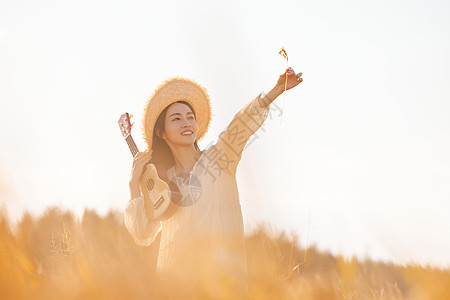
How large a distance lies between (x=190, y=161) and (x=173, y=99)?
0.51 metres

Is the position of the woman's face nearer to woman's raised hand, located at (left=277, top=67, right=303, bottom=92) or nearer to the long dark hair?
the long dark hair

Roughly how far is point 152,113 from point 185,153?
450mm

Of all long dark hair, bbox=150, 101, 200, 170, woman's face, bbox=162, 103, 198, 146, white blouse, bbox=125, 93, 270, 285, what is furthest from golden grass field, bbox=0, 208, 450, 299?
long dark hair, bbox=150, 101, 200, 170

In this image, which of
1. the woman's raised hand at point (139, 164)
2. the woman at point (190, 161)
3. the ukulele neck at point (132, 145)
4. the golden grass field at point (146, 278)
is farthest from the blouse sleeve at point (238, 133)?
the golden grass field at point (146, 278)


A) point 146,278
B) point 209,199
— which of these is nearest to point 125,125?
point 209,199

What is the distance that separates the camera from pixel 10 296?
1.28 feet

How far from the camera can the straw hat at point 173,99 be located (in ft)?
11.6

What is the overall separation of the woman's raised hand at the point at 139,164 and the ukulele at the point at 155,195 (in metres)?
A: 0.06

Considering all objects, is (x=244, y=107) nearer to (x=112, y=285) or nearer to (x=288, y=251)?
(x=288, y=251)

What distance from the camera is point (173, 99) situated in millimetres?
3525

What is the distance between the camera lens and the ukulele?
9.90 ft

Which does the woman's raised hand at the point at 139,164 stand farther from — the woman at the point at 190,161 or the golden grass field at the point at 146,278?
the golden grass field at the point at 146,278

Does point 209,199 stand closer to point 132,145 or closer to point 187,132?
point 187,132

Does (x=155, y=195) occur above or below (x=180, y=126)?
below
